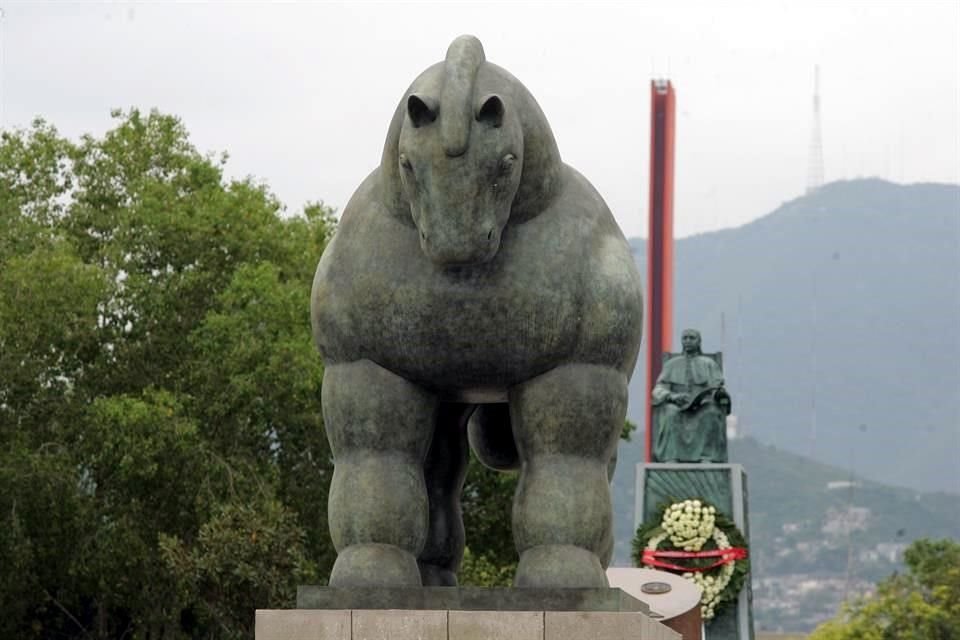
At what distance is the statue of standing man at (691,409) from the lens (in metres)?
22.8

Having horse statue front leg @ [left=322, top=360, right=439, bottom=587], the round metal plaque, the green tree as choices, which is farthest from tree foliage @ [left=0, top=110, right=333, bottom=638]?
horse statue front leg @ [left=322, top=360, right=439, bottom=587]

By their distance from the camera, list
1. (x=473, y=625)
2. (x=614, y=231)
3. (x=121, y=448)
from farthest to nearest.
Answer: (x=121, y=448)
(x=614, y=231)
(x=473, y=625)

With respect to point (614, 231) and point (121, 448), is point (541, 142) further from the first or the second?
point (121, 448)

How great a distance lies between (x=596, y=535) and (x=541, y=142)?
1.39 m

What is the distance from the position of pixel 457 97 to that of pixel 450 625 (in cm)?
175

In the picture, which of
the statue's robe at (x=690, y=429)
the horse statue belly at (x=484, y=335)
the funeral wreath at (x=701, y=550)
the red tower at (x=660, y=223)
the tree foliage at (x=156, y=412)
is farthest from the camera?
the red tower at (x=660, y=223)

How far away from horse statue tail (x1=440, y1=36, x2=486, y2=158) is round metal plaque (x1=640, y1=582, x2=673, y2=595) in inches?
377

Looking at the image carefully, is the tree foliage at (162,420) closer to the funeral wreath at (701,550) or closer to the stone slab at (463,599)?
the funeral wreath at (701,550)

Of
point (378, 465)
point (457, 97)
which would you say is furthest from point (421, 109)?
point (378, 465)

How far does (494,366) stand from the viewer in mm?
7152

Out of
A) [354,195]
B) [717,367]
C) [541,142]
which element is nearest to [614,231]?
[541,142]

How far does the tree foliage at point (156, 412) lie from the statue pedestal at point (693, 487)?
13.4 feet

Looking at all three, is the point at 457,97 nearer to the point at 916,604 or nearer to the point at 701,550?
the point at 701,550

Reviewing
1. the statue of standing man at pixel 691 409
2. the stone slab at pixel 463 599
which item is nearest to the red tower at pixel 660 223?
the statue of standing man at pixel 691 409
